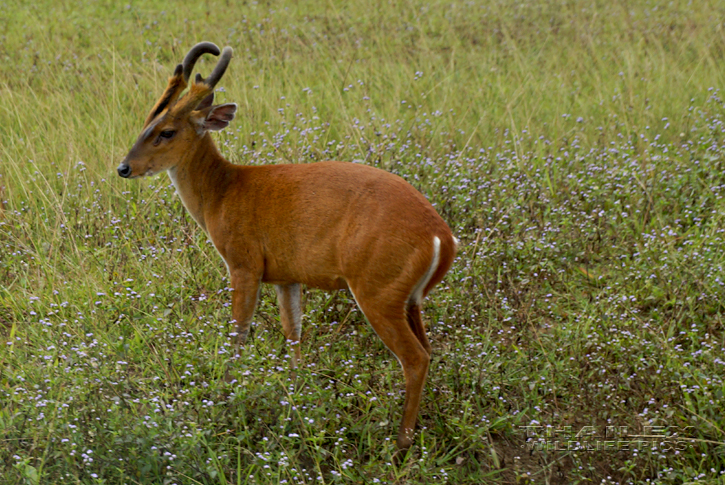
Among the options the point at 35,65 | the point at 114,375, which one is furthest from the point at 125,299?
the point at 35,65

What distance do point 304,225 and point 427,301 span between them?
1.23m

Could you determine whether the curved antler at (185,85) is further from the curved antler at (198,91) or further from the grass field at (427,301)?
the grass field at (427,301)

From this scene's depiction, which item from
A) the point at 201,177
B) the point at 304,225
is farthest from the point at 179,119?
the point at 304,225

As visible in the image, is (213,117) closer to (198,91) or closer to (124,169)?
(198,91)

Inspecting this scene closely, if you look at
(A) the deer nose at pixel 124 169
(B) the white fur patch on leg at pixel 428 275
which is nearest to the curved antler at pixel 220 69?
(A) the deer nose at pixel 124 169

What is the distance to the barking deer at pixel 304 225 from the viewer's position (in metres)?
3.70

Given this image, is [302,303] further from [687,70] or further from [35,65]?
[687,70]

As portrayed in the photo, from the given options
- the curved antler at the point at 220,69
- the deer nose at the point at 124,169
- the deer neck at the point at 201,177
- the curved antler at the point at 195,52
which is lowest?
the deer neck at the point at 201,177

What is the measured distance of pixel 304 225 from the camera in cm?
392

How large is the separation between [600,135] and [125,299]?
4.56 meters

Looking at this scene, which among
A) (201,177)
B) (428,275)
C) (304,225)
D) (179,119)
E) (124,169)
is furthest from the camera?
(201,177)

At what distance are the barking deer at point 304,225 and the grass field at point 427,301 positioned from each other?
0.33 m

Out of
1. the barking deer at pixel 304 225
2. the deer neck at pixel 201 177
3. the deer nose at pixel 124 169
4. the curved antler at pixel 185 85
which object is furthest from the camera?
the deer neck at pixel 201 177

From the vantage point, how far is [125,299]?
4336mm
